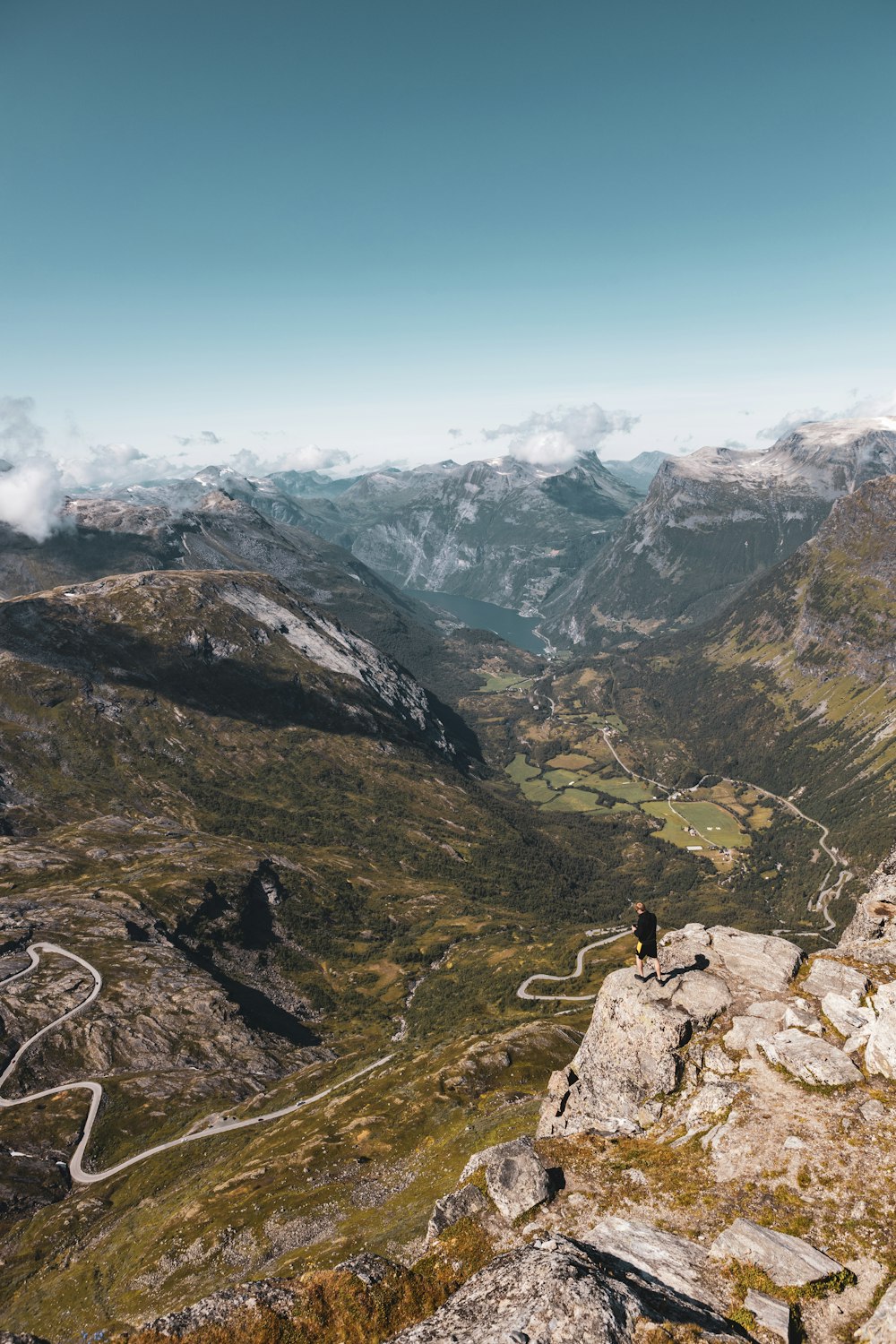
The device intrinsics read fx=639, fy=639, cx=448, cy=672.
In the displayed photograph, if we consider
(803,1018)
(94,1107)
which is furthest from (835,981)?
(94,1107)

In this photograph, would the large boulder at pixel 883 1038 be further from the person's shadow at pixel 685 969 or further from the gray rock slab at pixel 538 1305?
the gray rock slab at pixel 538 1305

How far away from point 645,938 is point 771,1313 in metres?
24.2

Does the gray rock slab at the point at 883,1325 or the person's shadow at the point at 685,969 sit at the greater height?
the gray rock slab at the point at 883,1325

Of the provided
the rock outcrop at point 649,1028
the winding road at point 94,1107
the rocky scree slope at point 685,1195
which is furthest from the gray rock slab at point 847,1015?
the winding road at point 94,1107

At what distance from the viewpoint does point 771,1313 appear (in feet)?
84.6

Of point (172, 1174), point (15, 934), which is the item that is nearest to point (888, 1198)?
point (172, 1174)

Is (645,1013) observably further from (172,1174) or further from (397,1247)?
(172,1174)

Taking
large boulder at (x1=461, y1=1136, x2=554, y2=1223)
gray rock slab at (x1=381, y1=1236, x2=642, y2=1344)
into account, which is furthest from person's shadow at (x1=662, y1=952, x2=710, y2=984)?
Answer: gray rock slab at (x1=381, y1=1236, x2=642, y2=1344)

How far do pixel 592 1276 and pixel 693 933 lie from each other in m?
41.9

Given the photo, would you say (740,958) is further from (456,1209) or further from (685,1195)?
(456,1209)

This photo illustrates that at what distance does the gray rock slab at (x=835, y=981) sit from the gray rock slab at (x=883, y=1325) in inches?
913

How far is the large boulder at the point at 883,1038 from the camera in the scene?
131 feet

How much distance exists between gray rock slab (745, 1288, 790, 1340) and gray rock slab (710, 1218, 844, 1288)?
1.44 m

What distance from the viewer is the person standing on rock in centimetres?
4784
